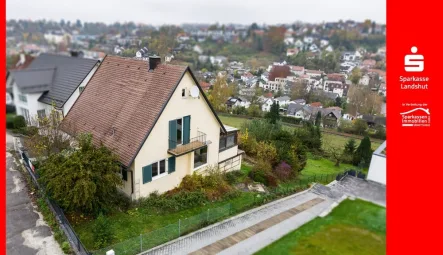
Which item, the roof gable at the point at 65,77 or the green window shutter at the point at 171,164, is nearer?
the green window shutter at the point at 171,164

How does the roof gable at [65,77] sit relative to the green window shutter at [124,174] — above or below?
above

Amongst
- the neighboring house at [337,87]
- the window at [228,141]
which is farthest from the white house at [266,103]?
the neighboring house at [337,87]

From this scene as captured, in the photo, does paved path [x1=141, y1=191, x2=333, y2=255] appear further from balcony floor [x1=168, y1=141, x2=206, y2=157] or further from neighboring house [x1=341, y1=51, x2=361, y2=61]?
neighboring house [x1=341, y1=51, x2=361, y2=61]

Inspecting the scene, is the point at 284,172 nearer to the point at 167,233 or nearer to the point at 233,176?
the point at 233,176
